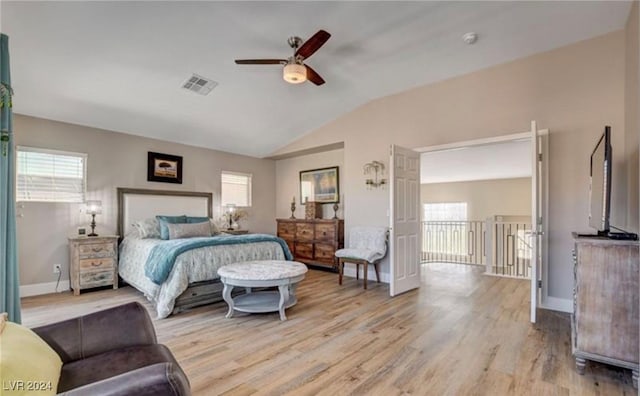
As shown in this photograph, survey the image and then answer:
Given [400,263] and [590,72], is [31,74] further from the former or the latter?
[590,72]

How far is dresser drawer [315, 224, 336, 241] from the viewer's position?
570cm

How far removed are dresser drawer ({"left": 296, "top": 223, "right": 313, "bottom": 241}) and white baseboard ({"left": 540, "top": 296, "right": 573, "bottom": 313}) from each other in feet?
12.3

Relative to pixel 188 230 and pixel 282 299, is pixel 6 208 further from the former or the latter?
pixel 188 230

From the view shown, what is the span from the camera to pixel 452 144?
4.42 m

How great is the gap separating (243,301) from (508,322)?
293 centimetres

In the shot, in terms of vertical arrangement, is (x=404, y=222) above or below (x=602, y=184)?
below

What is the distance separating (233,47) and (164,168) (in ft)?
9.57

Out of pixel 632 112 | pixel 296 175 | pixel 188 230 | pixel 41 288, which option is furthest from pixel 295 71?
pixel 41 288

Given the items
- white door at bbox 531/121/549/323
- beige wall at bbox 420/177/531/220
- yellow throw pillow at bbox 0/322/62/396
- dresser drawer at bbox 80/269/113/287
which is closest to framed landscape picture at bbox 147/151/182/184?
dresser drawer at bbox 80/269/113/287

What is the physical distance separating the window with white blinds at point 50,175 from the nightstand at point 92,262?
720mm

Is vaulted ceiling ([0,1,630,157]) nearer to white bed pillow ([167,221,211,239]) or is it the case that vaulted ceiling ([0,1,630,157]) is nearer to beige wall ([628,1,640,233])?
beige wall ([628,1,640,233])

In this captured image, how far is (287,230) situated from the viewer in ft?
21.4

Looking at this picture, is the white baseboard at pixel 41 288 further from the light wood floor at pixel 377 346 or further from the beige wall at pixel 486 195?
the beige wall at pixel 486 195

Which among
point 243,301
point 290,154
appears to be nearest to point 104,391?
point 243,301
